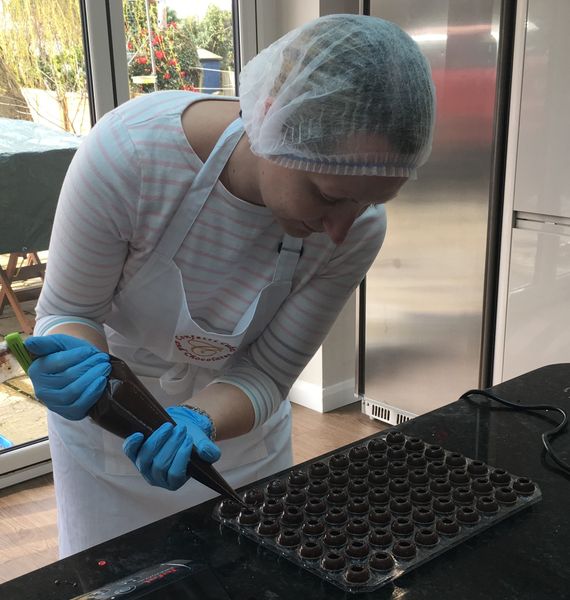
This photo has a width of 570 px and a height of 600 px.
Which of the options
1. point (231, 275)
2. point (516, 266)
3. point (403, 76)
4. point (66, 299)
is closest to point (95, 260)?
point (66, 299)

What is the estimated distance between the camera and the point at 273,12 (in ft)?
8.36

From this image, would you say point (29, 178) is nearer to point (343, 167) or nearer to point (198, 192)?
point (198, 192)

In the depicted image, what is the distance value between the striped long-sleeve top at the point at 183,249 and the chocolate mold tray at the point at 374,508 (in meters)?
0.23

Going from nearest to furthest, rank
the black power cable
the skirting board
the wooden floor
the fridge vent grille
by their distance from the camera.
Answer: the black power cable, the wooden floor, the fridge vent grille, the skirting board

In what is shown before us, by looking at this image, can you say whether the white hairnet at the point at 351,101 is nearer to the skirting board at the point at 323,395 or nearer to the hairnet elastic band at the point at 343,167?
the hairnet elastic band at the point at 343,167

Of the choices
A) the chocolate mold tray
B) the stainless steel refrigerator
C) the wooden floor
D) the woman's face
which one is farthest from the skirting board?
the woman's face

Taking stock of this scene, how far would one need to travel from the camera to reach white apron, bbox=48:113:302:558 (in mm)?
1018

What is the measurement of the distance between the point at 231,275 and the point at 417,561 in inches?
19.4

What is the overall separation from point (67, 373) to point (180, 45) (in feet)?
5.97

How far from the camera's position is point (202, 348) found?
1.05 metres

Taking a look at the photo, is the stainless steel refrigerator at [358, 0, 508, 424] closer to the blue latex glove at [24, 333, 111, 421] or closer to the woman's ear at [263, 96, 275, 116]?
the woman's ear at [263, 96, 275, 116]

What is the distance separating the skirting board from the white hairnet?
1940 mm

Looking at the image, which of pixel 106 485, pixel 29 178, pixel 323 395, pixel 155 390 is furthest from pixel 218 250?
pixel 323 395

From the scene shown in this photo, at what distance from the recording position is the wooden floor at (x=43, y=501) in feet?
5.99
